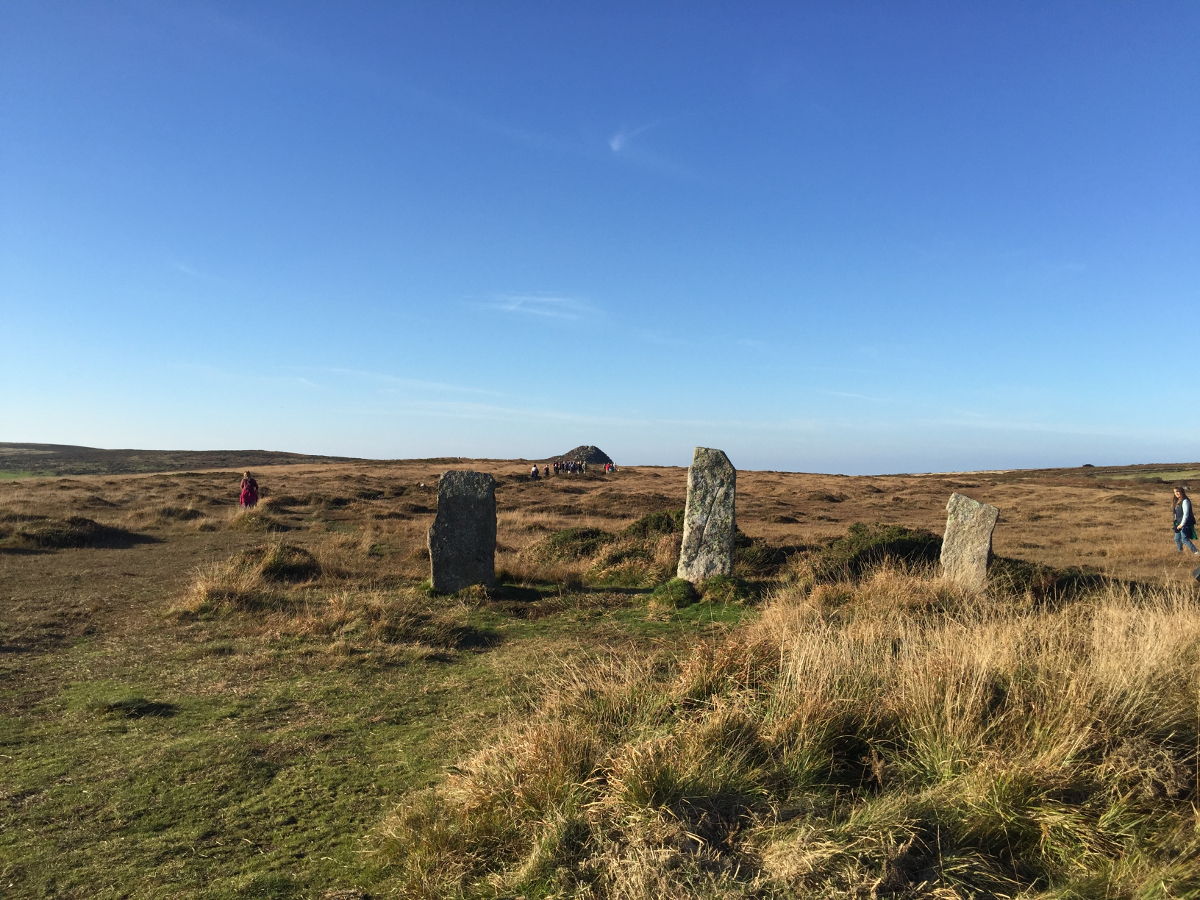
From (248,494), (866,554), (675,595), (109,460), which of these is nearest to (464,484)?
(675,595)

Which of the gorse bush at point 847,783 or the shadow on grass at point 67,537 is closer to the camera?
the gorse bush at point 847,783

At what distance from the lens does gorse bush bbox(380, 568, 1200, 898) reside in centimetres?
334

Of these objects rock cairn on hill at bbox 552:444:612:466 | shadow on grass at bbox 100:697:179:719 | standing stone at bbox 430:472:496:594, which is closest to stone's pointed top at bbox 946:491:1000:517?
standing stone at bbox 430:472:496:594

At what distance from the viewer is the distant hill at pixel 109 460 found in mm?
69438

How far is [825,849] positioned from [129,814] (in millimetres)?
4401

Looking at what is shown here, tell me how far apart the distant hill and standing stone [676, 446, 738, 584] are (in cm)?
6768

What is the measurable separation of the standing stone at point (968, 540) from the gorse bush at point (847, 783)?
6.82m

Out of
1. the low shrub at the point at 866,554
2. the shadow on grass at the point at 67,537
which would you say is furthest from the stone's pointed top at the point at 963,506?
the shadow on grass at the point at 67,537

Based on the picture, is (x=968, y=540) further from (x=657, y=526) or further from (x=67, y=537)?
(x=67, y=537)

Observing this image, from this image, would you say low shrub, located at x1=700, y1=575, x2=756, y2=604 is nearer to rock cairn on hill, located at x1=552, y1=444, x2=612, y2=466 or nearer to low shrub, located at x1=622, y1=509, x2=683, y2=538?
low shrub, located at x1=622, y1=509, x2=683, y2=538

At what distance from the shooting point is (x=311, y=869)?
162 inches

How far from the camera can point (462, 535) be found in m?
12.6

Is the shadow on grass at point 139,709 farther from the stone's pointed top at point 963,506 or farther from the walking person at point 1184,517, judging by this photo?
the walking person at point 1184,517

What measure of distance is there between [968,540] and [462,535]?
27.9 ft
